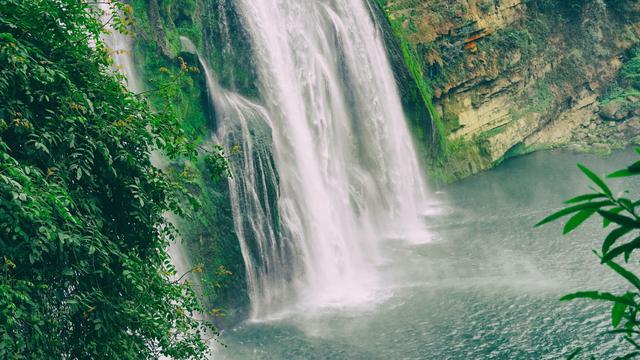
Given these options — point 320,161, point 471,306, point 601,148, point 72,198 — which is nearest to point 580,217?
point 72,198

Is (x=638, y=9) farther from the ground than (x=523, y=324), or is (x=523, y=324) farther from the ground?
(x=638, y=9)

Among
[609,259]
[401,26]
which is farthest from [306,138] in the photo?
[609,259]

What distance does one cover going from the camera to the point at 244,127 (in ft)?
46.7

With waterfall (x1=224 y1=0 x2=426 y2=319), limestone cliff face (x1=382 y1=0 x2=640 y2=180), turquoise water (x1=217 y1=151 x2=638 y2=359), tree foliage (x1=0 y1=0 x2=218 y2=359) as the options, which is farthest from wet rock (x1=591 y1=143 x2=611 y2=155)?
tree foliage (x1=0 y1=0 x2=218 y2=359)

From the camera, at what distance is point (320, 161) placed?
1734 cm

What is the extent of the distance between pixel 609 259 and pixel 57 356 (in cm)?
495

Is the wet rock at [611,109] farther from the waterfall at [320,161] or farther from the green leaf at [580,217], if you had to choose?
the green leaf at [580,217]

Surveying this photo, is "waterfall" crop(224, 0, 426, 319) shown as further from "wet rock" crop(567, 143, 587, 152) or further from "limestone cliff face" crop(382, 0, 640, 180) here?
"wet rock" crop(567, 143, 587, 152)

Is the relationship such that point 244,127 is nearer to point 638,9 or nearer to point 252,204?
point 252,204

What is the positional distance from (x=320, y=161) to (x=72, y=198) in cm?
1132

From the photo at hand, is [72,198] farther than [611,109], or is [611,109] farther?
[611,109]

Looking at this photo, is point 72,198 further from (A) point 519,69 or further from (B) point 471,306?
(A) point 519,69

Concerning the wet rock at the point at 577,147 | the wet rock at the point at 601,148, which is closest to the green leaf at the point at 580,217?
the wet rock at the point at 601,148

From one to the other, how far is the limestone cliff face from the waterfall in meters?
3.05
